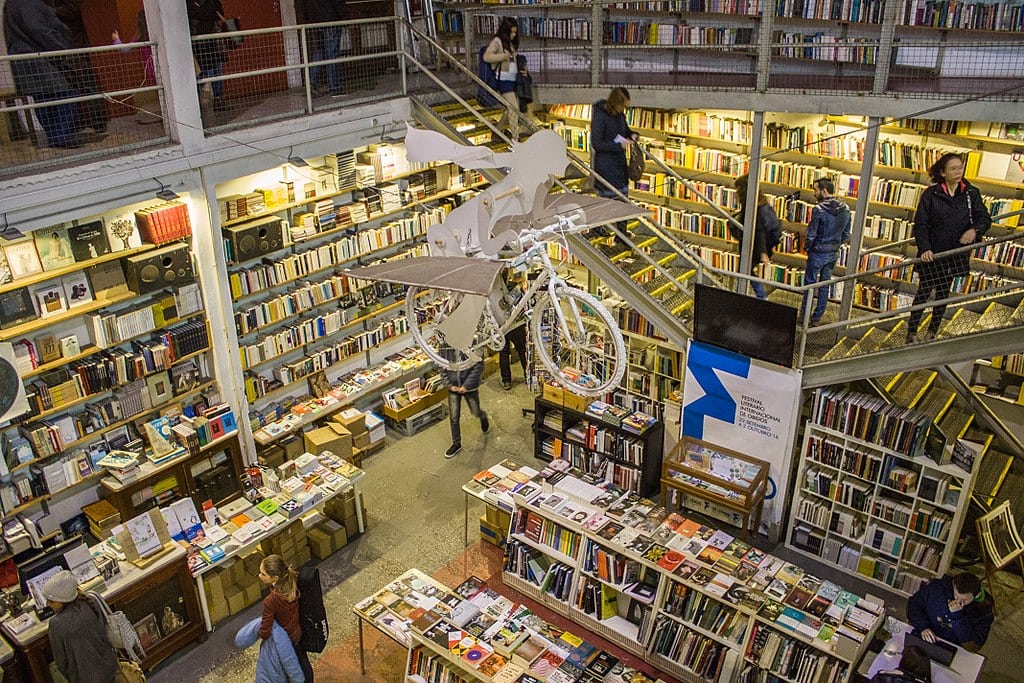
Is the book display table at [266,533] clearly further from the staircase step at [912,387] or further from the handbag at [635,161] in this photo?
the staircase step at [912,387]

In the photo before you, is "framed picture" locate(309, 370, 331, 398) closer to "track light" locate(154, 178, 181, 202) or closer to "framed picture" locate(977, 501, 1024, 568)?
"track light" locate(154, 178, 181, 202)

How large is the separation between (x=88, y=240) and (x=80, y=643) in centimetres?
342

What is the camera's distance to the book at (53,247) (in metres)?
6.94

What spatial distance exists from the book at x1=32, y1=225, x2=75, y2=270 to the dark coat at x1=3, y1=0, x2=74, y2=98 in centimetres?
111

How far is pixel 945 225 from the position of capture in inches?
267

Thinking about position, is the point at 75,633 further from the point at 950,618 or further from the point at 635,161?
the point at 635,161

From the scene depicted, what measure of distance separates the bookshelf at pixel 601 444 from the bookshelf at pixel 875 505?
144cm

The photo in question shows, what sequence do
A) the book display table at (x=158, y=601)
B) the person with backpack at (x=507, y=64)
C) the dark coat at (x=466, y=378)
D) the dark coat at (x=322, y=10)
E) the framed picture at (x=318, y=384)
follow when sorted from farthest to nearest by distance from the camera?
the framed picture at (x=318, y=384) < the dark coat at (x=466, y=378) < the dark coat at (x=322, y=10) < the person with backpack at (x=507, y=64) < the book display table at (x=158, y=601)

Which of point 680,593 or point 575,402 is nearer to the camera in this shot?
point 680,593

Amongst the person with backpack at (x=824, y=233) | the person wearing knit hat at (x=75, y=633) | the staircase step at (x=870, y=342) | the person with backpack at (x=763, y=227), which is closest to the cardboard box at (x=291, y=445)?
the person wearing knit hat at (x=75, y=633)

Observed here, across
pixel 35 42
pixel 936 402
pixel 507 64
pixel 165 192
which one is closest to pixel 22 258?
pixel 165 192

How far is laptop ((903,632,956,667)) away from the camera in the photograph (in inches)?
209

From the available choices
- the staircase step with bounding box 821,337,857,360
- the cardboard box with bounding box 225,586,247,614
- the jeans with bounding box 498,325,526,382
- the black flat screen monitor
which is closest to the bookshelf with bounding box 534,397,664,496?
the black flat screen monitor

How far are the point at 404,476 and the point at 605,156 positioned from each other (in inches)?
153
